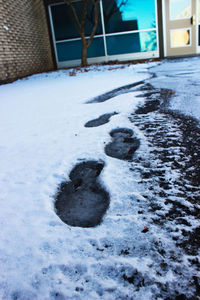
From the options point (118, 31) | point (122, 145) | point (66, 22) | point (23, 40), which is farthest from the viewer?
point (66, 22)

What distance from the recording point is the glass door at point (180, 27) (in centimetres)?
917

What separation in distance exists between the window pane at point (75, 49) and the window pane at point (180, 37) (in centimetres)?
283

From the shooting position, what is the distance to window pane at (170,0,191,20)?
9.16m

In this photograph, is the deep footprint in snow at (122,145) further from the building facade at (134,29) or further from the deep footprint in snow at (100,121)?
the building facade at (134,29)

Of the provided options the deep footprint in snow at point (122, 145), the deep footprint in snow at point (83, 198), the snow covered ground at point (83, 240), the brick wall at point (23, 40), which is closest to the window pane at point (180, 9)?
the brick wall at point (23, 40)

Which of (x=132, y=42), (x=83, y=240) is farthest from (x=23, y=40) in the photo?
(x=83, y=240)

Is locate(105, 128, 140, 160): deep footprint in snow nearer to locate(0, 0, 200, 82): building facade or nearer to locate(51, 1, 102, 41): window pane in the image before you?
Answer: locate(0, 0, 200, 82): building facade

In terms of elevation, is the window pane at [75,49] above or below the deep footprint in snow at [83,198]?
above

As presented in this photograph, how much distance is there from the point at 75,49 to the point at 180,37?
4222 mm

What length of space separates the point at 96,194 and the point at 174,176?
17.1 inches

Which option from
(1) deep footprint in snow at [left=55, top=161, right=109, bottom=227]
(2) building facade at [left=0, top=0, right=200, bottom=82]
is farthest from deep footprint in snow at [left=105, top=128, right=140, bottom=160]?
(2) building facade at [left=0, top=0, right=200, bottom=82]

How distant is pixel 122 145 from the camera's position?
1804 mm

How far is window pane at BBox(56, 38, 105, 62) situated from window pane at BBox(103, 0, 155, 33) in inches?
32.8

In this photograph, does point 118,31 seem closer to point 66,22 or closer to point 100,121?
point 66,22
